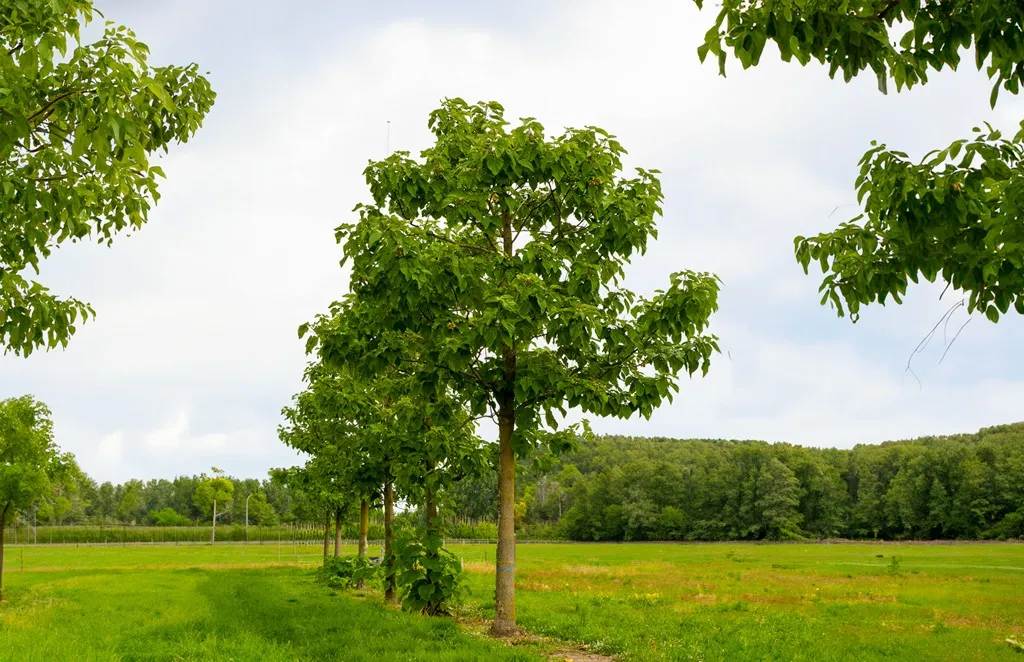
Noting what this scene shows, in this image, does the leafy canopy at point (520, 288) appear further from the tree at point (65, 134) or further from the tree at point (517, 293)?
the tree at point (65, 134)

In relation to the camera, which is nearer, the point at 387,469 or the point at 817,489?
the point at 387,469

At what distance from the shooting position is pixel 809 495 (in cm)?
13288

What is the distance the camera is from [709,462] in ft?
481

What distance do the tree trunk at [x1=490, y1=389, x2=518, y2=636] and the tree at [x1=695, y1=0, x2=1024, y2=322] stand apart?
732cm

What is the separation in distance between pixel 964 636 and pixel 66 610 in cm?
2431

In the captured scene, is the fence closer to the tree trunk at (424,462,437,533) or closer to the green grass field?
the green grass field

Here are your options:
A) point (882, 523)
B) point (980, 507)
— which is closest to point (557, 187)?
point (980, 507)

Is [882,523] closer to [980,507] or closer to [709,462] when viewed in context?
[980,507]

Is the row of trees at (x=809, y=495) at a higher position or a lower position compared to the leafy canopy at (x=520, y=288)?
lower

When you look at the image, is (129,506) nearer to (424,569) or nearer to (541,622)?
(541,622)

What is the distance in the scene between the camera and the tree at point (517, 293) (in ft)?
40.3

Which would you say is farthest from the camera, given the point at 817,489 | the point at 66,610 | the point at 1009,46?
the point at 817,489

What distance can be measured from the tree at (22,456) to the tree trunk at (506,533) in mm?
20403

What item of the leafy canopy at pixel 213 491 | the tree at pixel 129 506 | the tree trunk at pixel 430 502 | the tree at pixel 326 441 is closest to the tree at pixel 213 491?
the leafy canopy at pixel 213 491
